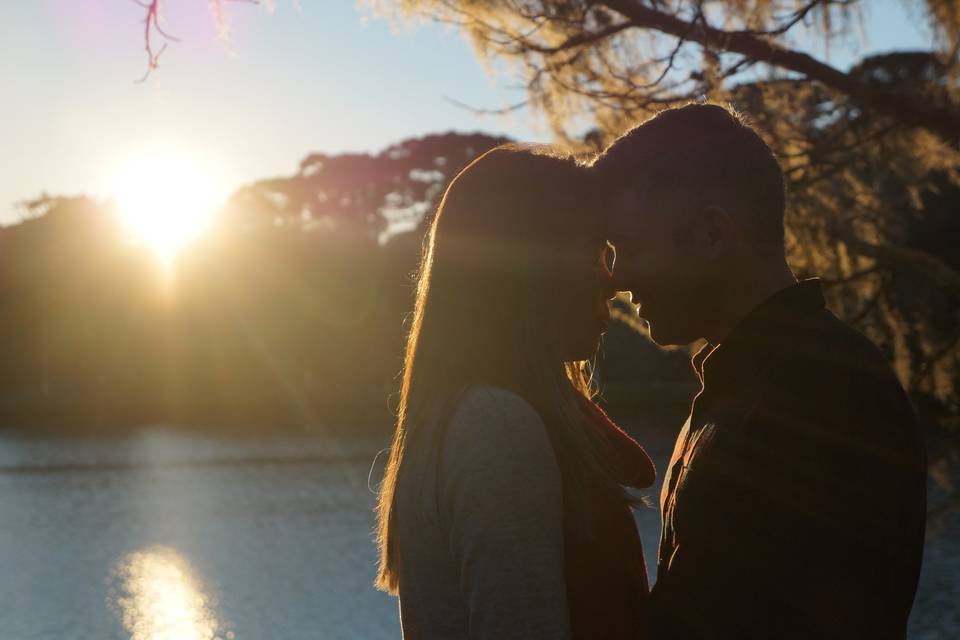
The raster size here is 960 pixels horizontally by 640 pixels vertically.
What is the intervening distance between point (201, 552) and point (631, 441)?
7.39 m

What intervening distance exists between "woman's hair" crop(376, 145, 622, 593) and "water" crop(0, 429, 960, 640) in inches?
202

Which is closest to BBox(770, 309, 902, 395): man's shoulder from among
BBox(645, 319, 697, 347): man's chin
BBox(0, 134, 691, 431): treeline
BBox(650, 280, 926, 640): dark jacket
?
BBox(650, 280, 926, 640): dark jacket

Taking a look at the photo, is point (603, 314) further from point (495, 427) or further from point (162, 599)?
point (162, 599)

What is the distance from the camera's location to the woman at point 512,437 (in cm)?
128

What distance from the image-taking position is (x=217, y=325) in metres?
26.8

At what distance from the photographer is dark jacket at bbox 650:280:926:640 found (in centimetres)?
125

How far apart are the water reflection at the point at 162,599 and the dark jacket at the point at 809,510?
17.7ft

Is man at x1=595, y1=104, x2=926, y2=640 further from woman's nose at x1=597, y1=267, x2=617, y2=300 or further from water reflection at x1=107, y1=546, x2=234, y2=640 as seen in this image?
water reflection at x1=107, y1=546, x2=234, y2=640

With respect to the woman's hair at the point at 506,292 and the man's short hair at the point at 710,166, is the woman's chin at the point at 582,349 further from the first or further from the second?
the man's short hair at the point at 710,166

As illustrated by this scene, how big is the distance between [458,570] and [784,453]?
46 cm

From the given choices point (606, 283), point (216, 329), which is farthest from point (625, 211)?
point (216, 329)

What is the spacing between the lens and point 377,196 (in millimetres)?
40438

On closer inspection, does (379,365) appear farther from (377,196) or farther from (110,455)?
(377,196)

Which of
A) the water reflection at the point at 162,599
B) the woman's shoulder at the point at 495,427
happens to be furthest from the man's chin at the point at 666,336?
the water reflection at the point at 162,599
